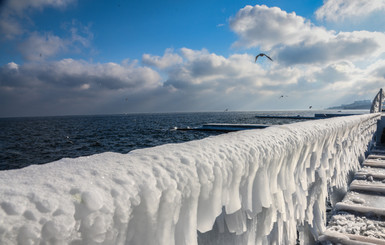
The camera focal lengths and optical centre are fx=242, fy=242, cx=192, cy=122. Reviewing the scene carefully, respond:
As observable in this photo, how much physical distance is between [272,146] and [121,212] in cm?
101

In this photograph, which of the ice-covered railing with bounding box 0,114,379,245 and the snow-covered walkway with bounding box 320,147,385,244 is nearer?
the ice-covered railing with bounding box 0,114,379,245

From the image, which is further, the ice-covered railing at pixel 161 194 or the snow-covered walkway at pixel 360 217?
the snow-covered walkway at pixel 360 217

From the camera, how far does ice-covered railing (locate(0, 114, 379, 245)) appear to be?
0.62 meters

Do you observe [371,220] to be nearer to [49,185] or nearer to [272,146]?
[272,146]

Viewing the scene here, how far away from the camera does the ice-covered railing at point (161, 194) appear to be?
0.62m

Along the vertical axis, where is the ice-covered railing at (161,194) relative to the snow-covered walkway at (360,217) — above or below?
above

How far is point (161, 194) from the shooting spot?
85 centimetres

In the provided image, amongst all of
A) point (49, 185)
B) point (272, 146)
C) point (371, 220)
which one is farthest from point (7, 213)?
point (371, 220)

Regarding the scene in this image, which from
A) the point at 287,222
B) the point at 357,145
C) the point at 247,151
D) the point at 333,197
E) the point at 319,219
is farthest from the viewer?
the point at 357,145

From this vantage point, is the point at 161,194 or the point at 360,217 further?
the point at 360,217

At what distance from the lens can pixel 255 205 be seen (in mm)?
1313

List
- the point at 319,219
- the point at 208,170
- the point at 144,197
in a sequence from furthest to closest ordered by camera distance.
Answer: the point at 319,219 < the point at 208,170 < the point at 144,197

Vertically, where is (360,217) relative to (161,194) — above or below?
below

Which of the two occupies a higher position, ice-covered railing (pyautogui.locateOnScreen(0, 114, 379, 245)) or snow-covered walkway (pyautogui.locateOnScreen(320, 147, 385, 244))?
ice-covered railing (pyautogui.locateOnScreen(0, 114, 379, 245))
